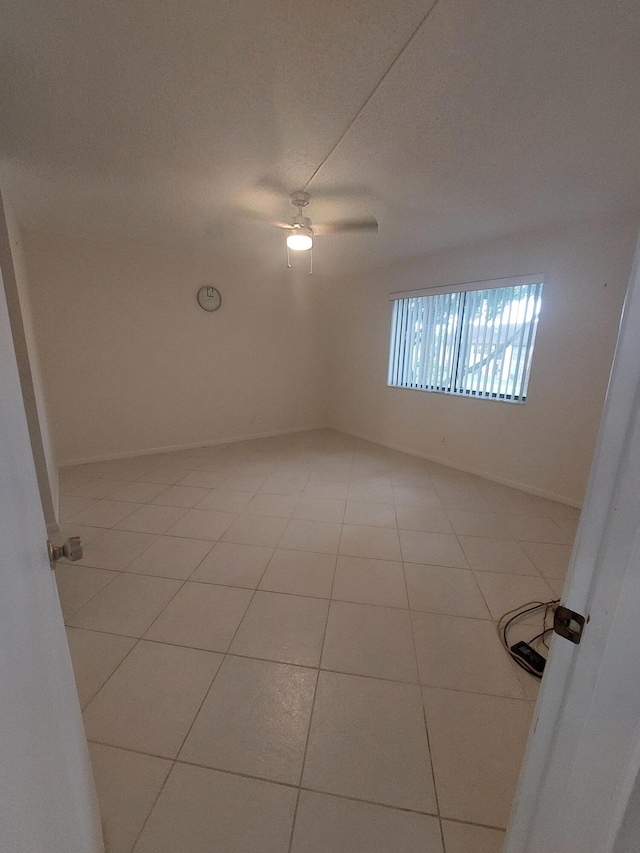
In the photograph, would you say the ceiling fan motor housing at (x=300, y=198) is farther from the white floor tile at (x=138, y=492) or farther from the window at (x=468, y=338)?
the white floor tile at (x=138, y=492)

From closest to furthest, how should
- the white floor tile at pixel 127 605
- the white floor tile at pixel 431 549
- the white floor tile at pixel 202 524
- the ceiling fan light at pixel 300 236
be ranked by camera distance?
the white floor tile at pixel 127 605 → the white floor tile at pixel 431 549 → the white floor tile at pixel 202 524 → the ceiling fan light at pixel 300 236

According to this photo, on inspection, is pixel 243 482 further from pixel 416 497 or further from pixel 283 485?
pixel 416 497

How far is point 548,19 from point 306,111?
0.97 meters

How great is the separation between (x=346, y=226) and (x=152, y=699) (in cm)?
297

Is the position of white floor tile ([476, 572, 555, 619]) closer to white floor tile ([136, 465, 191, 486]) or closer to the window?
the window

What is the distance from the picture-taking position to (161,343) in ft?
12.2

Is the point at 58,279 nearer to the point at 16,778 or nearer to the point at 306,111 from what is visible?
the point at 306,111

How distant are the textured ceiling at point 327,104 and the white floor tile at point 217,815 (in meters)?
2.54

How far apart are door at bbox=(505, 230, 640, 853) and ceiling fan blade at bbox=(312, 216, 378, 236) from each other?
2.33 m

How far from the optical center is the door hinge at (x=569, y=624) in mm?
457

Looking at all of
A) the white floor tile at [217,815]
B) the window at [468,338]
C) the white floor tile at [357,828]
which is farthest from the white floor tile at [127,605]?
the window at [468,338]

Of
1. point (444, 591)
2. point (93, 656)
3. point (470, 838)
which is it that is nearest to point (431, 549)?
point (444, 591)

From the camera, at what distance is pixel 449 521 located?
97.1 inches

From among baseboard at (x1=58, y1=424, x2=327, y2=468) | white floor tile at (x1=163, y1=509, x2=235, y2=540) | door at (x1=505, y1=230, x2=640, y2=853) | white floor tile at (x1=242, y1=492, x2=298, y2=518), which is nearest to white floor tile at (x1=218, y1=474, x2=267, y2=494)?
white floor tile at (x1=242, y1=492, x2=298, y2=518)
